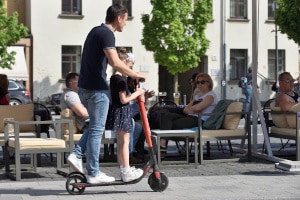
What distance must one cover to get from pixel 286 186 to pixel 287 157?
12.2 ft

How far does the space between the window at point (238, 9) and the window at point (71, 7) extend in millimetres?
8864

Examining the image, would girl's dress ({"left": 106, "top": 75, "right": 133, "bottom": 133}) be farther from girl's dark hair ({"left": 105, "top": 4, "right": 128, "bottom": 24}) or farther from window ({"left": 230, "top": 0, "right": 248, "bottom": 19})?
window ({"left": 230, "top": 0, "right": 248, "bottom": 19})

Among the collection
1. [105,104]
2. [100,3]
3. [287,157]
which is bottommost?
[287,157]

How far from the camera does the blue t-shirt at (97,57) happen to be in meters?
9.33

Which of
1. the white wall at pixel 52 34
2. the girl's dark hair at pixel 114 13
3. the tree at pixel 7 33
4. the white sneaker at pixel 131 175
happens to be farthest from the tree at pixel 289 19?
the white sneaker at pixel 131 175

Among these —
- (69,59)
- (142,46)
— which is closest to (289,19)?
(142,46)

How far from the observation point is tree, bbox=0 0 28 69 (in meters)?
40.6

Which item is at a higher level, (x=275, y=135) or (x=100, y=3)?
(x=100, y=3)

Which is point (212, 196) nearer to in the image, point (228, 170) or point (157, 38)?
point (228, 170)

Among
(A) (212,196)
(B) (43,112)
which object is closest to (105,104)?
(A) (212,196)

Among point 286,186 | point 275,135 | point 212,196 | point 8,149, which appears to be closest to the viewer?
point 212,196

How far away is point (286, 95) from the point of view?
1313 centimetres

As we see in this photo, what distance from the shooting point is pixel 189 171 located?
39.2 feet

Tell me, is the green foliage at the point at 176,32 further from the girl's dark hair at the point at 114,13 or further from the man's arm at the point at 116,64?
the man's arm at the point at 116,64
